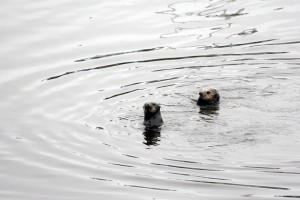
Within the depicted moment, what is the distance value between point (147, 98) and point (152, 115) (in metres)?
1.47

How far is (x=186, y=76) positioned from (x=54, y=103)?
2.67 metres

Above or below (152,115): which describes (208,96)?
above

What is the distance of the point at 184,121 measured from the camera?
502 inches

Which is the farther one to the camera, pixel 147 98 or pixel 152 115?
pixel 147 98

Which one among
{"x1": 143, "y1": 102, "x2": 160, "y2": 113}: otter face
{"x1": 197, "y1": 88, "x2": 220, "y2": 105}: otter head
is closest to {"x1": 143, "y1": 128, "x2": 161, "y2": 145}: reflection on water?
{"x1": 143, "y1": 102, "x2": 160, "y2": 113}: otter face

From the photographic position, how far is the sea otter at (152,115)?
1245 centimetres

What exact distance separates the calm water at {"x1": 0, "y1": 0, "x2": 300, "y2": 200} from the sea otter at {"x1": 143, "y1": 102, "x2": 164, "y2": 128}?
172 mm

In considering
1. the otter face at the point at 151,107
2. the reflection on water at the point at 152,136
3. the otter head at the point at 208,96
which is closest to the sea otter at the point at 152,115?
the otter face at the point at 151,107

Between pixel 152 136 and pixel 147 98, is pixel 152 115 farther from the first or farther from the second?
pixel 147 98

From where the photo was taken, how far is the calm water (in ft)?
35.4

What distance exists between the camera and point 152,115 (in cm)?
1253

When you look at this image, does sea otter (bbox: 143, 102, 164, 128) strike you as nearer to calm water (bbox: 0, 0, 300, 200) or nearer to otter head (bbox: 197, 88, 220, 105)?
calm water (bbox: 0, 0, 300, 200)

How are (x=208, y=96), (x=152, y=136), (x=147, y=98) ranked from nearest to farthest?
(x=152, y=136), (x=208, y=96), (x=147, y=98)

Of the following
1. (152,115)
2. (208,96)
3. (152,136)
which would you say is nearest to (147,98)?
(208,96)
